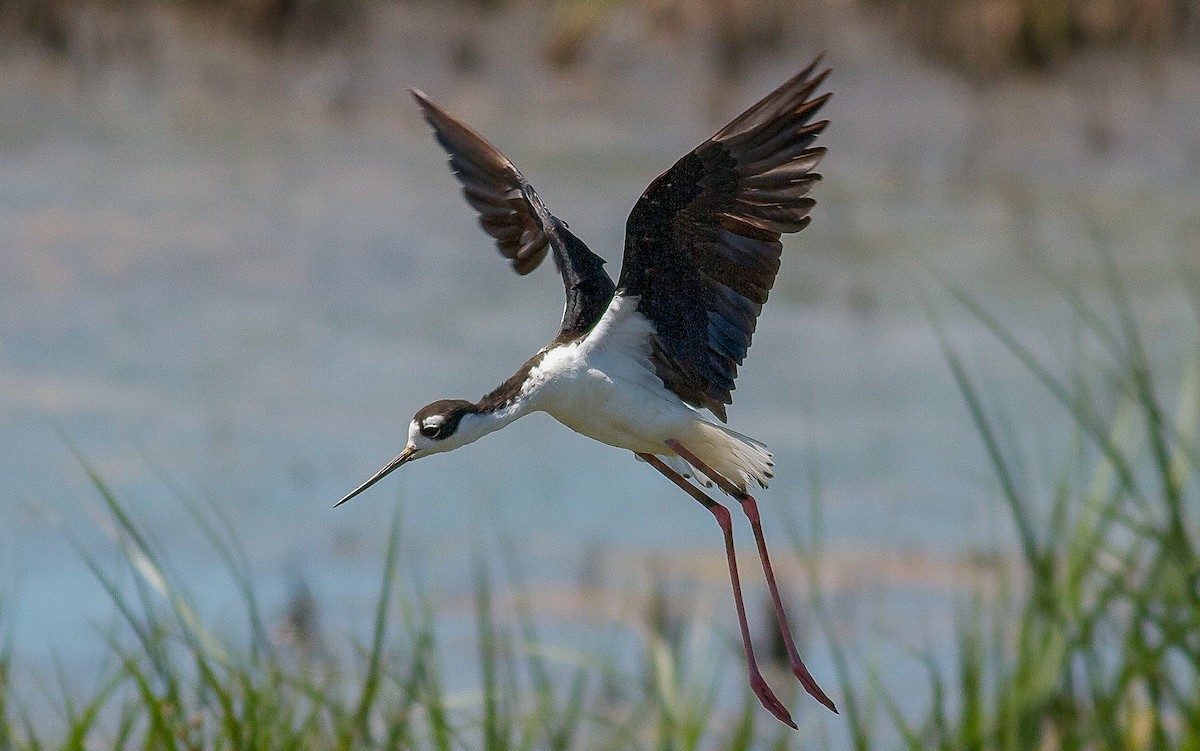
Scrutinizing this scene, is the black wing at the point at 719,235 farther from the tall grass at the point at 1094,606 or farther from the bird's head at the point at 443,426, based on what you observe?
the tall grass at the point at 1094,606

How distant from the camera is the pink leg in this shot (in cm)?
140

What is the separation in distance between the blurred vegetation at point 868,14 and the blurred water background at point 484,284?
0.15 feet

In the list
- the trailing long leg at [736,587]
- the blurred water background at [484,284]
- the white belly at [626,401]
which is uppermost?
the blurred water background at [484,284]

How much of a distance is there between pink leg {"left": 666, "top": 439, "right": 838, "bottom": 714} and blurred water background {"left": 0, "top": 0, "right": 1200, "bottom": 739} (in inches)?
212

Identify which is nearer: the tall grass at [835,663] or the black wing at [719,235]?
the black wing at [719,235]

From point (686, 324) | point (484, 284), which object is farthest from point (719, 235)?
point (484, 284)

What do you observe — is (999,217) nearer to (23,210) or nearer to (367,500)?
(367,500)

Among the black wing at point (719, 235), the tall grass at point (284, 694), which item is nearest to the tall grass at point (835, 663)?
the tall grass at point (284, 694)

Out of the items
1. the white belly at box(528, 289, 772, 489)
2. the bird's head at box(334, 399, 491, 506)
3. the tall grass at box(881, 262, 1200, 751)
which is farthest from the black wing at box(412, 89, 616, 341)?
the tall grass at box(881, 262, 1200, 751)

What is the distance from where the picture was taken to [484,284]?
31.8ft

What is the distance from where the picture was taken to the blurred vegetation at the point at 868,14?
33.9 feet

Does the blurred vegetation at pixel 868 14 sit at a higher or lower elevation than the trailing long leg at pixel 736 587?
higher

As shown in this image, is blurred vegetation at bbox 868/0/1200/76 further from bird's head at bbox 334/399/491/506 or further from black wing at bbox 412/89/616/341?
bird's head at bbox 334/399/491/506

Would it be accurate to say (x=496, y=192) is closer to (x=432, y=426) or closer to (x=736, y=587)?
(x=432, y=426)
